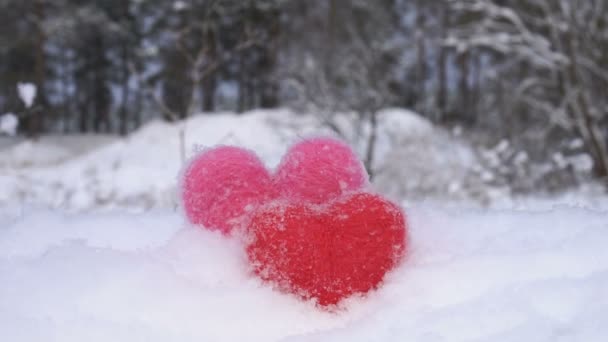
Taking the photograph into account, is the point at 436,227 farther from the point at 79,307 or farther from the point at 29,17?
the point at 29,17

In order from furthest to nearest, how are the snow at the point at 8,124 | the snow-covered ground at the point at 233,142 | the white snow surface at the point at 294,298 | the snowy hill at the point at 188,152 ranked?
the snowy hill at the point at 188,152 → the snow-covered ground at the point at 233,142 → the snow at the point at 8,124 → the white snow surface at the point at 294,298

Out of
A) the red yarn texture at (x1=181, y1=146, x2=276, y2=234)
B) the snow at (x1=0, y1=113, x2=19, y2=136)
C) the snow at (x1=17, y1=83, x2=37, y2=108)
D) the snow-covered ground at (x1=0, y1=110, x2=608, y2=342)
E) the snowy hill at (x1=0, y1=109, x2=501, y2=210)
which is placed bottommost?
the snowy hill at (x1=0, y1=109, x2=501, y2=210)

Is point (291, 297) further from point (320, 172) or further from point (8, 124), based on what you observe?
point (8, 124)

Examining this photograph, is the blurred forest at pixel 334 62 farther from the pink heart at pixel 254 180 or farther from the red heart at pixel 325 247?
the red heart at pixel 325 247

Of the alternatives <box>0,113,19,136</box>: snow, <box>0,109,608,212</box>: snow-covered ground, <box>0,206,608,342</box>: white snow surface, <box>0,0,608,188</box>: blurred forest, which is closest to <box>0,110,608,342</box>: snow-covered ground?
<box>0,206,608,342</box>: white snow surface

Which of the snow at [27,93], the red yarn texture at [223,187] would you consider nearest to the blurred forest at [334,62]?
the snow at [27,93]

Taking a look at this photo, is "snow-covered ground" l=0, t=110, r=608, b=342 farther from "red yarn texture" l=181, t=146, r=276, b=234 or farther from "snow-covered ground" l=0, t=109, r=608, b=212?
"snow-covered ground" l=0, t=109, r=608, b=212

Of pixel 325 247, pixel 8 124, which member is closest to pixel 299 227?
pixel 325 247
